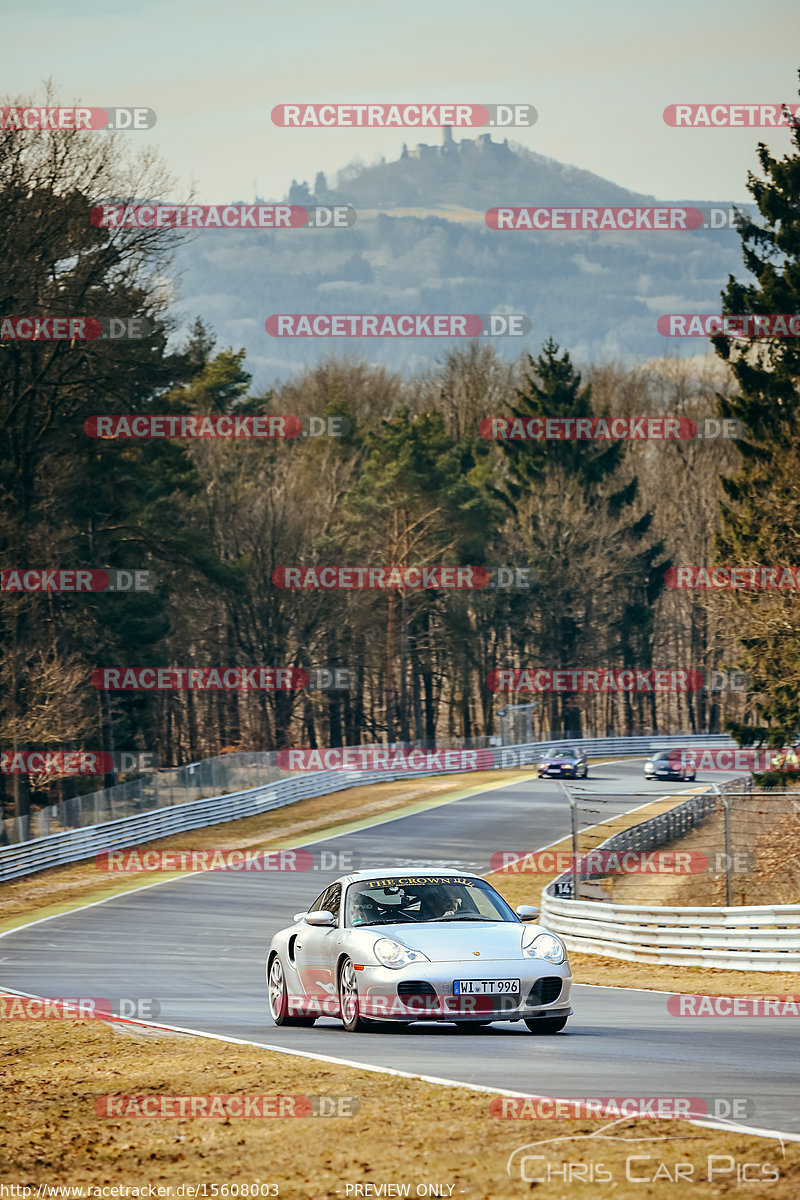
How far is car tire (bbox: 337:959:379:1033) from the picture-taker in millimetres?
11398

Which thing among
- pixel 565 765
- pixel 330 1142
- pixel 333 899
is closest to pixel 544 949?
pixel 333 899

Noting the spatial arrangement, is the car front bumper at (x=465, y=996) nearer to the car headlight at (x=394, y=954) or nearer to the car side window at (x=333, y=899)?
the car headlight at (x=394, y=954)

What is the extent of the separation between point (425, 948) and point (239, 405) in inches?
3002

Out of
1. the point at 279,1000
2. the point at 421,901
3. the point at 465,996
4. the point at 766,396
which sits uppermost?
the point at 766,396

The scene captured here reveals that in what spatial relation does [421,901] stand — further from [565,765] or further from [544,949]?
[565,765]

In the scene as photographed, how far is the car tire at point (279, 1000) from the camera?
12930mm

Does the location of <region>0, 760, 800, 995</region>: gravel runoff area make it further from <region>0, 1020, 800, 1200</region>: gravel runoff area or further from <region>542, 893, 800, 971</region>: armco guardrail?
<region>0, 1020, 800, 1200</region>: gravel runoff area

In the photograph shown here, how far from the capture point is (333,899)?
12570 millimetres

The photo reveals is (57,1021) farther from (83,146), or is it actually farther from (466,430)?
(466,430)

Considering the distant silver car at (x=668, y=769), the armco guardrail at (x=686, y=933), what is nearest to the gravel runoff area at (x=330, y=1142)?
the armco guardrail at (x=686, y=933)

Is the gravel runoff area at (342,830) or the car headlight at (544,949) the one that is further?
the gravel runoff area at (342,830)

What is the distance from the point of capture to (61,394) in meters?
46.9

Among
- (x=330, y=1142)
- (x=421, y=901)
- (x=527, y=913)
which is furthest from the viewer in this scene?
(x=421, y=901)

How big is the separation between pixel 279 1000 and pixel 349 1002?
1743 mm
